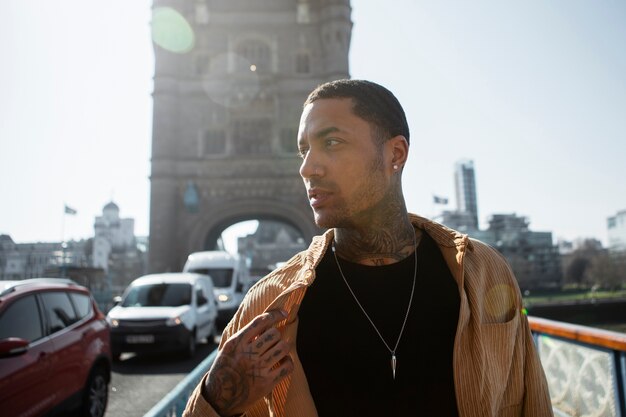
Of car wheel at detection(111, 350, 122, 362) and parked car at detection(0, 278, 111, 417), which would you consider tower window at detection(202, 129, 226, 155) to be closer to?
car wheel at detection(111, 350, 122, 362)

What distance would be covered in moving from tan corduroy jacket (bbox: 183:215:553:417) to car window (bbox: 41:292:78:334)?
4324 millimetres

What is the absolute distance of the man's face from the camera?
5.11 ft

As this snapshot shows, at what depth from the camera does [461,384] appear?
1.31m

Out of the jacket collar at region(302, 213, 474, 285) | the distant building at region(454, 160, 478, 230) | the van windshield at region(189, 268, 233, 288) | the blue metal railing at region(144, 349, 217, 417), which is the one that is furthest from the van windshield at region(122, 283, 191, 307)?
the distant building at region(454, 160, 478, 230)

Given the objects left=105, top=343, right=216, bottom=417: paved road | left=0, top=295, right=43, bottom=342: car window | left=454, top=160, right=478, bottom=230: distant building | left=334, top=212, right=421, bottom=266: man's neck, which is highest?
left=454, top=160, right=478, bottom=230: distant building

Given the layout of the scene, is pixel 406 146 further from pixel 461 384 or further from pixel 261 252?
pixel 261 252

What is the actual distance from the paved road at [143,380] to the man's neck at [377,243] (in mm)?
5340

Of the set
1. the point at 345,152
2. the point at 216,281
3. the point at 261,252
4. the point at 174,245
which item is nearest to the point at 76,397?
the point at 345,152

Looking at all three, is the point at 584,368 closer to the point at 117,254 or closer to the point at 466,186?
the point at 117,254

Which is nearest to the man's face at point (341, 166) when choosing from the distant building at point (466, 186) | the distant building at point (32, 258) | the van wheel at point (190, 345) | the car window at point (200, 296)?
the van wheel at point (190, 345)

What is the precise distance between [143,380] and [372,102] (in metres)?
7.55

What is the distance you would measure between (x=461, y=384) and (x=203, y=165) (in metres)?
22.6

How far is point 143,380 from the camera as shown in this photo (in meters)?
7.49

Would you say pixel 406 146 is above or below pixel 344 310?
above
